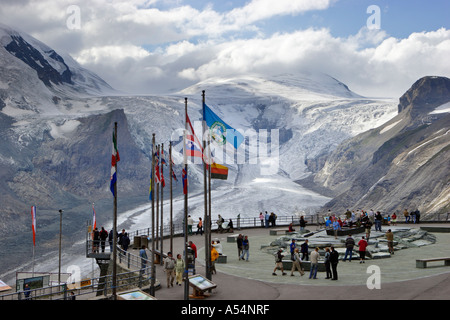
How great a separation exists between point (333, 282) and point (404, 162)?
3392 inches

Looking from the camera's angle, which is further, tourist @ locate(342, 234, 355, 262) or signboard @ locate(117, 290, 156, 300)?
tourist @ locate(342, 234, 355, 262)

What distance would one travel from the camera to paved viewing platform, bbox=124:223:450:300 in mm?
21770

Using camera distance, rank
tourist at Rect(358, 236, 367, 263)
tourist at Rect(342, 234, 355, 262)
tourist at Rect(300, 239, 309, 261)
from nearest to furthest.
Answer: tourist at Rect(358, 236, 367, 263) → tourist at Rect(300, 239, 309, 261) → tourist at Rect(342, 234, 355, 262)

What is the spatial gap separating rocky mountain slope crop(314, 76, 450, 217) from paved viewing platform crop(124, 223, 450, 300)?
1719 inches

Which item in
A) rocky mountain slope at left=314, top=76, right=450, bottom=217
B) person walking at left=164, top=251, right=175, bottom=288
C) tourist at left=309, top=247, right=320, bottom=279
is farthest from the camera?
rocky mountain slope at left=314, top=76, right=450, bottom=217

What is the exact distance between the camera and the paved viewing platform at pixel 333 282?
2177cm

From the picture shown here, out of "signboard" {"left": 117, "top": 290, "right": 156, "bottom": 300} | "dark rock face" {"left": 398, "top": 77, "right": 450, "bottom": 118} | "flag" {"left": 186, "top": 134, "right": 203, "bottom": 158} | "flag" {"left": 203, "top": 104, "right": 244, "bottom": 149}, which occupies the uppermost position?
"dark rock face" {"left": 398, "top": 77, "right": 450, "bottom": 118}

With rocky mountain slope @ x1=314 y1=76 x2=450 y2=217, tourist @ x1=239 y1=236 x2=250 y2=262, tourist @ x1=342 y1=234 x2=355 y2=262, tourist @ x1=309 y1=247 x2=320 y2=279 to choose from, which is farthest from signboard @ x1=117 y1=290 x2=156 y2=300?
rocky mountain slope @ x1=314 y1=76 x2=450 y2=217

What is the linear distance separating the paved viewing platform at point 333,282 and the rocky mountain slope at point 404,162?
43657 millimetres

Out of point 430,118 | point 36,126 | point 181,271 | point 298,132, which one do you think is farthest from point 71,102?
point 181,271

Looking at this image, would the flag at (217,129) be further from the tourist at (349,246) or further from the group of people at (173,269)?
the tourist at (349,246)

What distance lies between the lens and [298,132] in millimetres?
191875

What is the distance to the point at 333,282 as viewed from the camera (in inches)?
977

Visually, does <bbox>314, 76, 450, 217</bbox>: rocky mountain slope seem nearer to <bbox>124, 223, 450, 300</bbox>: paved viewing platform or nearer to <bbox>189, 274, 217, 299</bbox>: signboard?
<bbox>124, 223, 450, 300</bbox>: paved viewing platform
